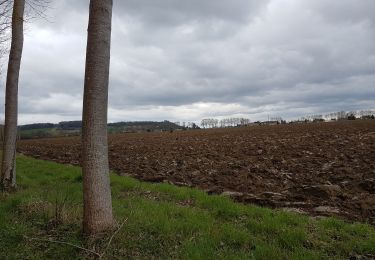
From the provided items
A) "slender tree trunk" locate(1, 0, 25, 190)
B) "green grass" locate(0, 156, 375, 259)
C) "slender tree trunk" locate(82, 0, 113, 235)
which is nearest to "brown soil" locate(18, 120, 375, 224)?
"green grass" locate(0, 156, 375, 259)

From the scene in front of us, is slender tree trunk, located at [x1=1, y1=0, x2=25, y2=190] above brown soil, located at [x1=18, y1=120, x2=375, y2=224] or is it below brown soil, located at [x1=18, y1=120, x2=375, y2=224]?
above

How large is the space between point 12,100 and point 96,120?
6.07 metres

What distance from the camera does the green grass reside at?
202 inches

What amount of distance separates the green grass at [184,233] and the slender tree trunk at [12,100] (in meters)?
2.46

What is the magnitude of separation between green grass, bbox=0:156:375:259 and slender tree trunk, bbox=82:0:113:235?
413mm

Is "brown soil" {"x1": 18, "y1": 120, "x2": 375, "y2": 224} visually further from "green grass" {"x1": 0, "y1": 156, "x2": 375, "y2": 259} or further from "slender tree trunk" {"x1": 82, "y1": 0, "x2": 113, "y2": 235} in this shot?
"slender tree trunk" {"x1": 82, "y1": 0, "x2": 113, "y2": 235}

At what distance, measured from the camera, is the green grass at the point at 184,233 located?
5141 mm

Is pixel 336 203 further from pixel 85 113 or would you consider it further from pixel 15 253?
pixel 15 253

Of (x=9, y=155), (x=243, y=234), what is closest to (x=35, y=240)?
(x=243, y=234)

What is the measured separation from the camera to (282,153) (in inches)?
653

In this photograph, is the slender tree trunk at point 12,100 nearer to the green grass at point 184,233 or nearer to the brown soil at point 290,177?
the green grass at point 184,233

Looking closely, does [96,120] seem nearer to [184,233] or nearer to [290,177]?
[184,233]

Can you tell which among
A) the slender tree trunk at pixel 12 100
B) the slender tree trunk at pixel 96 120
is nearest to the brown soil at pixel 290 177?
the slender tree trunk at pixel 96 120

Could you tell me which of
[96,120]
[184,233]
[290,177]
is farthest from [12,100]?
[290,177]
